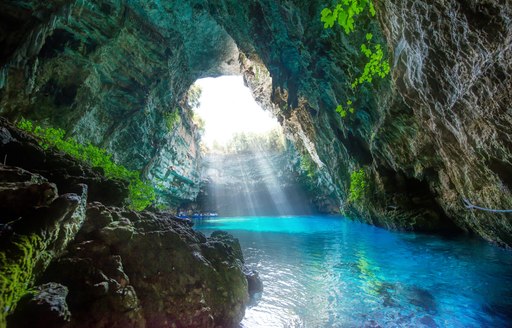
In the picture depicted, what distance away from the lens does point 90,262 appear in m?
3.96

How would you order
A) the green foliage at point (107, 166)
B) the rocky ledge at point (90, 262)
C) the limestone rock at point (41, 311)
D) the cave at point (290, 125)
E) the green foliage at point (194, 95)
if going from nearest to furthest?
the limestone rock at point (41, 311) < the rocky ledge at point (90, 262) < the cave at point (290, 125) < the green foliage at point (107, 166) < the green foliage at point (194, 95)

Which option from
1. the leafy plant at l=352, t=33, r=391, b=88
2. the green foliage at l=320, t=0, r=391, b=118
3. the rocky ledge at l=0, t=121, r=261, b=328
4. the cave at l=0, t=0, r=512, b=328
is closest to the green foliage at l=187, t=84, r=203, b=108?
the cave at l=0, t=0, r=512, b=328

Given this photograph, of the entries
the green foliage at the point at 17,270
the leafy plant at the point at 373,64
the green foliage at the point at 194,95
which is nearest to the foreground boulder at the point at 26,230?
the green foliage at the point at 17,270

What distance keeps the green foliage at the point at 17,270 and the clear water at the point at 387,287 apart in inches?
153

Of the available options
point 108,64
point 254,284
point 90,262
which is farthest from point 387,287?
point 108,64

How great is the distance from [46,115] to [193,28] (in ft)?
35.1

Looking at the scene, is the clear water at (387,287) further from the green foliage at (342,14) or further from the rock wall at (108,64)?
the rock wall at (108,64)

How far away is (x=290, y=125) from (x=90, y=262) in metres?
22.3

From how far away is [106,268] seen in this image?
4090mm

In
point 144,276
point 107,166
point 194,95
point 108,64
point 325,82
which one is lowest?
point 144,276

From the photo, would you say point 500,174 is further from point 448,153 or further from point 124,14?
point 124,14

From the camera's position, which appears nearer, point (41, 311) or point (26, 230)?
point (41, 311)

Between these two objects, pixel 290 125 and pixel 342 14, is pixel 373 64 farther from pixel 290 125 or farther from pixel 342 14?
pixel 290 125

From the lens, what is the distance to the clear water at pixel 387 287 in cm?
505
